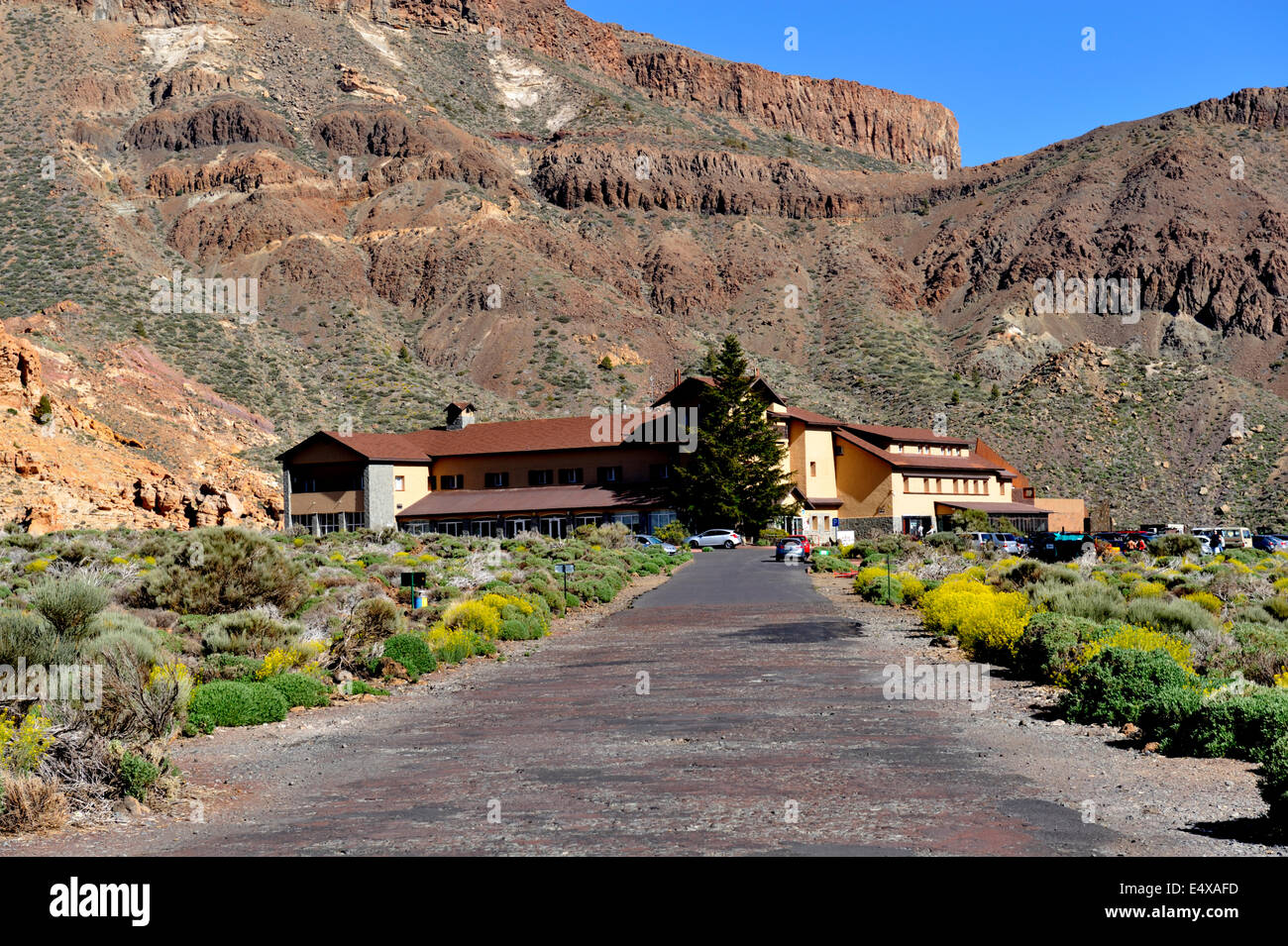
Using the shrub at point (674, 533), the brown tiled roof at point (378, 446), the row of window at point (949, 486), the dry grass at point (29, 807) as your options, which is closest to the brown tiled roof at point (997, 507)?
the row of window at point (949, 486)

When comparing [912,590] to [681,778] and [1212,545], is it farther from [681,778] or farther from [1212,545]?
[1212,545]

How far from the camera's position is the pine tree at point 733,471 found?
64.7 metres

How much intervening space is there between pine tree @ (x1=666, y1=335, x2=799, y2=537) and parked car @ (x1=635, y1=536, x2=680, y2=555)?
4115mm

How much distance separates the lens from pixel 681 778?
395 inches

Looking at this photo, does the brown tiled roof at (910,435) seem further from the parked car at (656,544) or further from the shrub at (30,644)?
the shrub at (30,644)

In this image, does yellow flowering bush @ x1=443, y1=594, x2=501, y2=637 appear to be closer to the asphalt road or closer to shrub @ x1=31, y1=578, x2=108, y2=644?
the asphalt road

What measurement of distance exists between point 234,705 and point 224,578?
33.5 feet

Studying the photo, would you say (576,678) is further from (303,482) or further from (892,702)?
(303,482)

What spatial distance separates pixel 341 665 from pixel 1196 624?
13208mm

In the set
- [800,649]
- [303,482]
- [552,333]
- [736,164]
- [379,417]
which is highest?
[736,164]

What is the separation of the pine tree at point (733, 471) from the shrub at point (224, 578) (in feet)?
137

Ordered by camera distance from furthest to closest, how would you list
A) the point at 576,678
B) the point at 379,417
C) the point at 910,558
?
the point at 379,417 < the point at 910,558 < the point at 576,678

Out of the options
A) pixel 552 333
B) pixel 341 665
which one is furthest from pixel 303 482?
pixel 341 665

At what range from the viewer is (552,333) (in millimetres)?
98250
